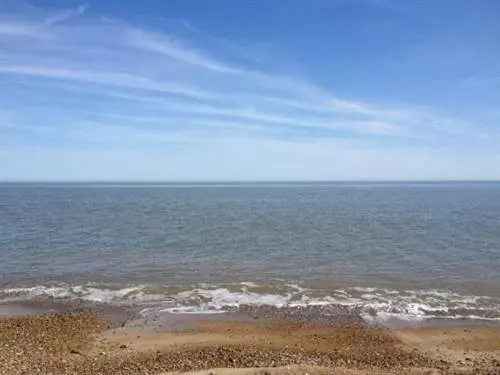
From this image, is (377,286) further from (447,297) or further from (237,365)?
(237,365)

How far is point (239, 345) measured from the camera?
15898 mm

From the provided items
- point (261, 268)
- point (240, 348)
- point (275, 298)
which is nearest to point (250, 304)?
point (275, 298)

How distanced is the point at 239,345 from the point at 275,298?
6.95 metres

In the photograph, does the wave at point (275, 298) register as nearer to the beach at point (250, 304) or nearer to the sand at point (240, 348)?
the beach at point (250, 304)

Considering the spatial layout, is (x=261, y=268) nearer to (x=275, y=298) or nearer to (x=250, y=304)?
(x=275, y=298)

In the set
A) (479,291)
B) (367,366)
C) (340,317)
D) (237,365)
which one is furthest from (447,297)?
(237,365)

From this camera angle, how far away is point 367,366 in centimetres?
1402

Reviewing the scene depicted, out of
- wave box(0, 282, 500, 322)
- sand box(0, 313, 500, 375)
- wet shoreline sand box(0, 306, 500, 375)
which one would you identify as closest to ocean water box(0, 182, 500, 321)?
wave box(0, 282, 500, 322)

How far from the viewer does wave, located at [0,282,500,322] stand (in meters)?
20.6

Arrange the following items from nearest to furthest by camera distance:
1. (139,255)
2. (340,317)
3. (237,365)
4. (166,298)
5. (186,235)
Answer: (237,365)
(340,317)
(166,298)
(139,255)
(186,235)

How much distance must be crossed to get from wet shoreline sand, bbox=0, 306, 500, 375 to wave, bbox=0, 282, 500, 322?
3.85 feet

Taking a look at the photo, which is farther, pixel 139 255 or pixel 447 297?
pixel 139 255

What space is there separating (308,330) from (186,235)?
2745 cm

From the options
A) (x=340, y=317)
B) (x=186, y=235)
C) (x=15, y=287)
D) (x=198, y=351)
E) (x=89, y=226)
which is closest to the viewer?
(x=198, y=351)
